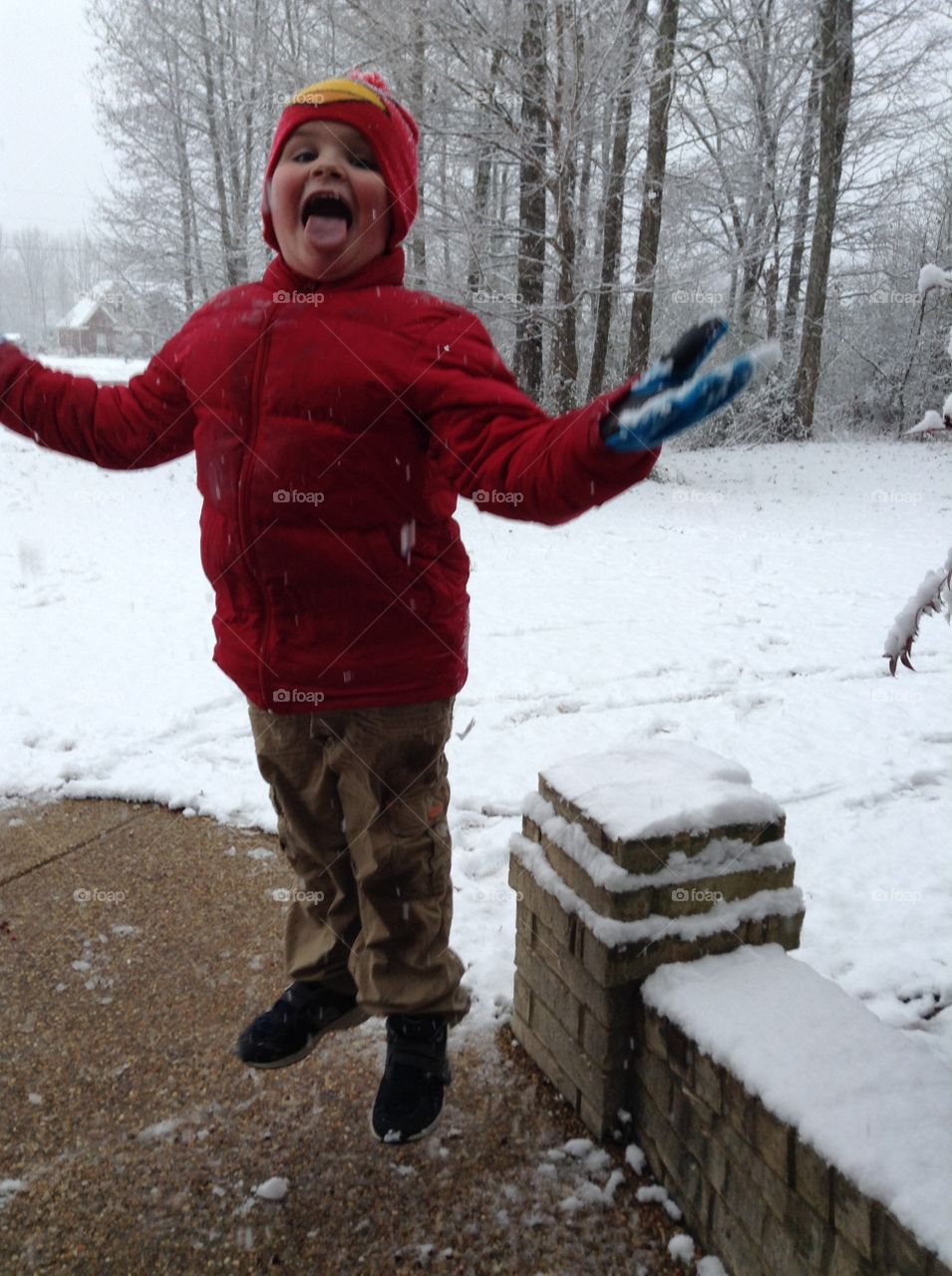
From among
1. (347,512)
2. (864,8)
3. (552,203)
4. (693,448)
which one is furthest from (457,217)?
(347,512)

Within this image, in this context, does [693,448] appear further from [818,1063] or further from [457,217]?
[818,1063]

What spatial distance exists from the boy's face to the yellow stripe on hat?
0.05 m

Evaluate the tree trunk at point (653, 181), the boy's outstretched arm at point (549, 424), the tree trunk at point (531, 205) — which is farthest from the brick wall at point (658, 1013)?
the tree trunk at point (653, 181)

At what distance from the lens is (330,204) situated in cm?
183

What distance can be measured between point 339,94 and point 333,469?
2.51 ft

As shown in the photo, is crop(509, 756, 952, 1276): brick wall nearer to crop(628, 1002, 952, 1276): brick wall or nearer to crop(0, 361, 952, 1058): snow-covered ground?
crop(628, 1002, 952, 1276): brick wall

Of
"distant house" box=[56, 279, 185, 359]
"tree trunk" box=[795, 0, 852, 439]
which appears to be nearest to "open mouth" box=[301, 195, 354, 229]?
"distant house" box=[56, 279, 185, 359]

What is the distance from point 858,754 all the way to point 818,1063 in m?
2.91

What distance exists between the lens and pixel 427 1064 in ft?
6.64

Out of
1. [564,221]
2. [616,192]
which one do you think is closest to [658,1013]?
[564,221]

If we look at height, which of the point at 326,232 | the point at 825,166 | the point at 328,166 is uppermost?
the point at 825,166

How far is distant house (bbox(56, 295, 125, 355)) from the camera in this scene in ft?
109

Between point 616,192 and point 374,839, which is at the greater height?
point 616,192

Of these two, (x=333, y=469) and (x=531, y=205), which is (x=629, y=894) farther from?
(x=531, y=205)
